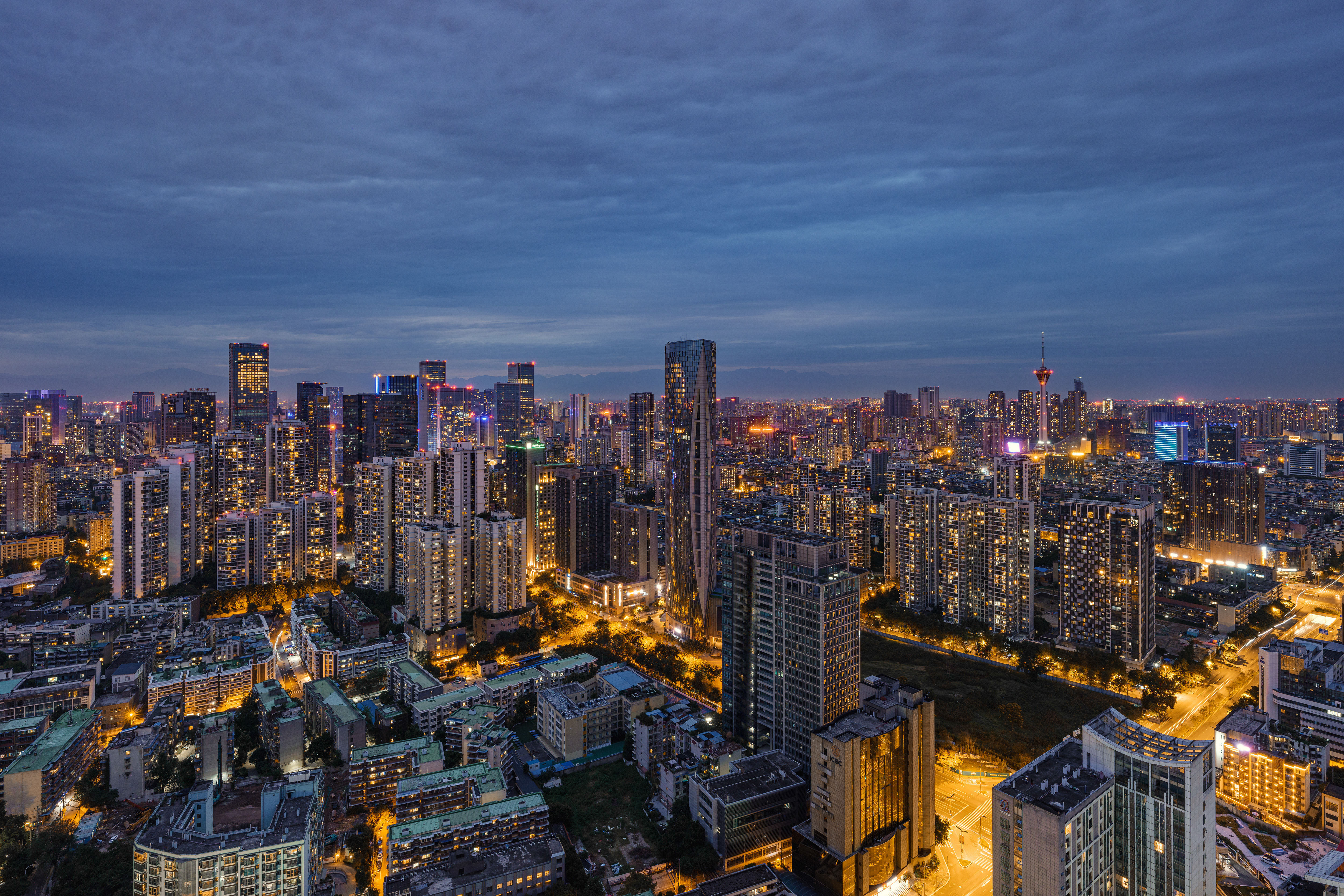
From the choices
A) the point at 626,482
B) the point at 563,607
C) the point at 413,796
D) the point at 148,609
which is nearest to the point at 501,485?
the point at 626,482

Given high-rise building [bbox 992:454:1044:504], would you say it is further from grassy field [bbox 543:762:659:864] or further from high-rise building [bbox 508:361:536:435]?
high-rise building [bbox 508:361:536:435]

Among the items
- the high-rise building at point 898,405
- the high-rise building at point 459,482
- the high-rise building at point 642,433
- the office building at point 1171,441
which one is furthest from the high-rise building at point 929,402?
the high-rise building at point 459,482

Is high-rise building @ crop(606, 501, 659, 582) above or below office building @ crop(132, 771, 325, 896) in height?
above

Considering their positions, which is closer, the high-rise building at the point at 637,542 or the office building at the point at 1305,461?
the high-rise building at the point at 637,542

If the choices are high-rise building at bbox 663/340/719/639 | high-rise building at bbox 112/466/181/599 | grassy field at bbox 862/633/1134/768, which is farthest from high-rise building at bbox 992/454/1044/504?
high-rise building at bbox 112/466/181/599

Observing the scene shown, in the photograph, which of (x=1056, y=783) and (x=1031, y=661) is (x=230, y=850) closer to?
(x=1056, y=783)

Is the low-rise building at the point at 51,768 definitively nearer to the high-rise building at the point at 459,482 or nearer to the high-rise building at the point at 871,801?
→ the high-rise building at the point at 459,482
